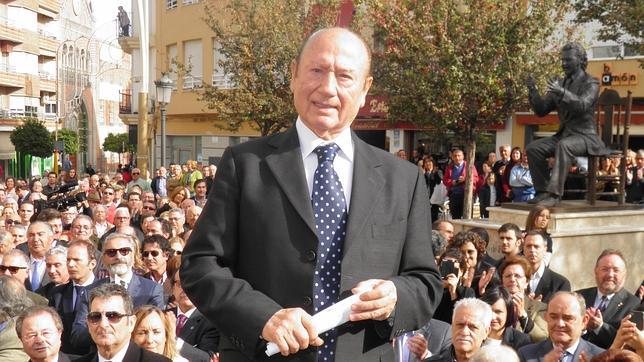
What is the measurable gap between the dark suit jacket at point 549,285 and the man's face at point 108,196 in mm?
7345

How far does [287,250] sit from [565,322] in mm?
3477

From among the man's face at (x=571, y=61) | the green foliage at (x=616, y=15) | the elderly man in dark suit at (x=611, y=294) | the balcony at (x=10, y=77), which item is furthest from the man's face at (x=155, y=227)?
the balcony at (x=10, y=77)

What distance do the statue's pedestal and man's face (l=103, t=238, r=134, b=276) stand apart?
16.8ft

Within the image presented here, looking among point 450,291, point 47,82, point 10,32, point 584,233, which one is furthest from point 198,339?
point 47,82

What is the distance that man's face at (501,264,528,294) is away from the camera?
20.3ft

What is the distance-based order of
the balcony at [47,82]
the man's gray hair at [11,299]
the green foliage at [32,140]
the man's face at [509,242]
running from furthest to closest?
the balcony at [47,82] < the green foliage at [32,140] < the man's face at [509,242] < the man's gray hair at [11,299]

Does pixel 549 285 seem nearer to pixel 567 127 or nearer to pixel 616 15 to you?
pixel 567 127

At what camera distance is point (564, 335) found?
530cm

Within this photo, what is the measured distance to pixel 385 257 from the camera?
2373mm

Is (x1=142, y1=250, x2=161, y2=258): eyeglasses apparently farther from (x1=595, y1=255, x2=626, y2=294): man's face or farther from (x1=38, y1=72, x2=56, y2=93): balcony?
(x1=38, y1=72, x2=56, y2=93): balcony

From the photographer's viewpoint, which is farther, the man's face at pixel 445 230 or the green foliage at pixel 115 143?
the green foliage at pixel 115 143

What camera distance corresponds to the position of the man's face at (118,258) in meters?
6.59

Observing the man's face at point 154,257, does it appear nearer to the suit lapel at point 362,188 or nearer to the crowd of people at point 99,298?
the crowd of people at point 99,298

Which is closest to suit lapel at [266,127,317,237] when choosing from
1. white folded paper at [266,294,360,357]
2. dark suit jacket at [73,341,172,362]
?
white folded paper at [266,294,360,357]
